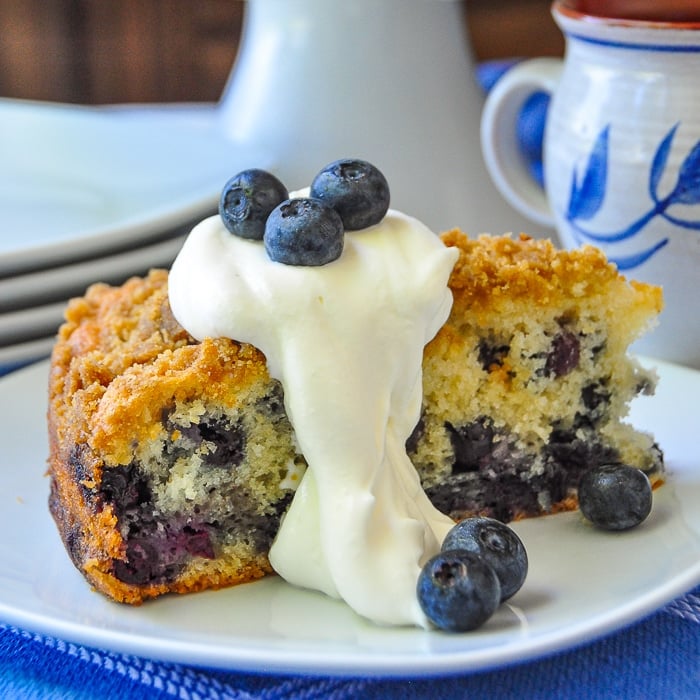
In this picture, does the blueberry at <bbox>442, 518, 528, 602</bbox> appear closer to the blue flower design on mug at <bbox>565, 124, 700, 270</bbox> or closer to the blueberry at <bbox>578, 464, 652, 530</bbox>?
the blueberry at <bbox>578, 464, 652, 530</bbox>

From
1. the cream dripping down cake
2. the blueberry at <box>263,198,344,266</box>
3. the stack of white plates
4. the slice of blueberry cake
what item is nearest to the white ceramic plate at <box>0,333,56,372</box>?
the stack of white plates

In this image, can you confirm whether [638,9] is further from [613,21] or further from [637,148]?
[637,148]

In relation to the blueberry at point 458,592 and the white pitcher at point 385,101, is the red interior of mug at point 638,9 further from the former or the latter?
the blueberry at point 458,592

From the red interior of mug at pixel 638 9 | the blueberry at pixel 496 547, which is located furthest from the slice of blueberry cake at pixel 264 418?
the red interior of mug at pixel 638 9

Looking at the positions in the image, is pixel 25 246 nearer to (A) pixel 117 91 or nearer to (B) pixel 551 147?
(B) pixel 551 147

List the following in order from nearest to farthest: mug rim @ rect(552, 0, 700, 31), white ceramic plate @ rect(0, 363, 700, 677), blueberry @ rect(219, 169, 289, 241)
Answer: white ceramic plate @ rect(0, 363, 700, 677)
blueberry @ rect(219, 169, 289, 241)
mug rim @ rect(552, 0, 700, 31)

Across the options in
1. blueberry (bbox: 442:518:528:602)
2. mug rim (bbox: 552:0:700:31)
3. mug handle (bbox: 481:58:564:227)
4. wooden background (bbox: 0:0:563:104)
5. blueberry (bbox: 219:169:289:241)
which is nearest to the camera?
blueberry (bbox: 442:518:528:602)

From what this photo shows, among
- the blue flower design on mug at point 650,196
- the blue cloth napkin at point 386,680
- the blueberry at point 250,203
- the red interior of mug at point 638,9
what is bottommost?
the blue cloth napkin at point 386,680
